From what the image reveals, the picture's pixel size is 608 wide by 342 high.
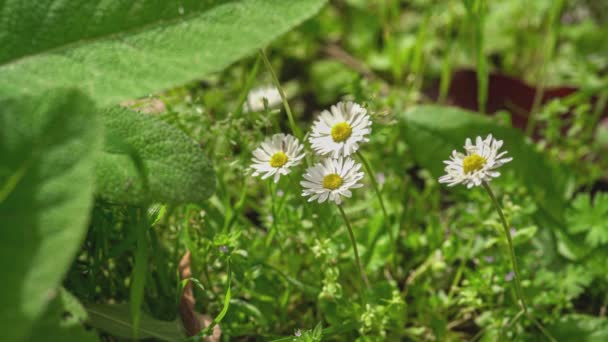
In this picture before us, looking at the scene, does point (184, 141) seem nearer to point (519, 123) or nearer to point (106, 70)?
point (106, 70)

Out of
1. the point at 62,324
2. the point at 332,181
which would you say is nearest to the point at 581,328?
the point at 332,181

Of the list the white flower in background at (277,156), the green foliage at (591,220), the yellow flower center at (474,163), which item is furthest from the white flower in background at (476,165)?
→ the green foliage at (591,220)

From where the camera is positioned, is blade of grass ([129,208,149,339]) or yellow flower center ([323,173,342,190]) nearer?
blade of grass ([129,208,149,339])

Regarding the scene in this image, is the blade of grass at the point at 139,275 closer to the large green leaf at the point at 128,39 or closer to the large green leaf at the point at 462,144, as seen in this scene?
the large green leaf at the point at 128,39

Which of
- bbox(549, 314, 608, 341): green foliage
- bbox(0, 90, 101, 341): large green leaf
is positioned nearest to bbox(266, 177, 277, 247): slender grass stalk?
bbox(0, 90, 101, 341): large green leaf

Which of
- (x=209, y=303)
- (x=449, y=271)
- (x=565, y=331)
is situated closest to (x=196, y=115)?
(x=209, y=303)

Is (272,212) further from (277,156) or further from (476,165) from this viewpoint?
(476,165)

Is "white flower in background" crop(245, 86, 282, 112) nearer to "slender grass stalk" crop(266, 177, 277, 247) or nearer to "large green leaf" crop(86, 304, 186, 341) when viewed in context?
"slender grass stalk" crop(266, 177, 277, 247)
